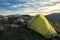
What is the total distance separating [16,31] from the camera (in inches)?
87.8

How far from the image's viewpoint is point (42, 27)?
216 cm

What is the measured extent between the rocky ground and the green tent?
49mm

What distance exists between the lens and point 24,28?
234 cm

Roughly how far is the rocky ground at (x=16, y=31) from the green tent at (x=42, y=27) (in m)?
0.05

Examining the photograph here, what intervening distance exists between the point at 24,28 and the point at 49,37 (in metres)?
0.40

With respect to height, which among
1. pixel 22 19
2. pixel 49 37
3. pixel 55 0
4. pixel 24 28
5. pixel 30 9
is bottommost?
pixel 49 37

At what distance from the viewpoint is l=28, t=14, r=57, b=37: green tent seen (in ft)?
6.93

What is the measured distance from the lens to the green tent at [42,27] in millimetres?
2113

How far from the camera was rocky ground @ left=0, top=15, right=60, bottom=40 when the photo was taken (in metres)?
2.09

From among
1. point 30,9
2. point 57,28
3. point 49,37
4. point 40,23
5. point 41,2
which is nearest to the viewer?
point 49,37

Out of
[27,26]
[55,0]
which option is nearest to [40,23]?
[27,26]

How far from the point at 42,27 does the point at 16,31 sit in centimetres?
33

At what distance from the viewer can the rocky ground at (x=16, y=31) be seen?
2094 mm

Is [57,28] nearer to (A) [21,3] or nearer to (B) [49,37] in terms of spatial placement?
(B) [49,37]
